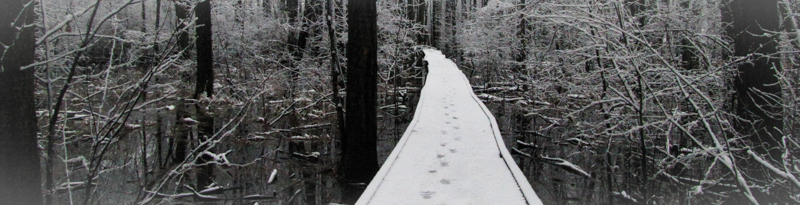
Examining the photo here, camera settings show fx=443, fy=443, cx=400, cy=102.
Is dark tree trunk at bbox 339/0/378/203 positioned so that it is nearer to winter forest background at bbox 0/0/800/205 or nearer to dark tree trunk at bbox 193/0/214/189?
winter forest background at bbox 0/0/800/205

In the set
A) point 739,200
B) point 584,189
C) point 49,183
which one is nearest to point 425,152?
point 584,189

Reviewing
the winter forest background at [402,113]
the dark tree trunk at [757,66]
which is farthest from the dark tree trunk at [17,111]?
the dark tree trunk at [757,66]

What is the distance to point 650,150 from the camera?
820cm

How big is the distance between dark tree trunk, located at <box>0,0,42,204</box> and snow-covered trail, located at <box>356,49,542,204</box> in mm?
2348

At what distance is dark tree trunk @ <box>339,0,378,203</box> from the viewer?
5801 mm

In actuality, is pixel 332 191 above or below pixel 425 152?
below

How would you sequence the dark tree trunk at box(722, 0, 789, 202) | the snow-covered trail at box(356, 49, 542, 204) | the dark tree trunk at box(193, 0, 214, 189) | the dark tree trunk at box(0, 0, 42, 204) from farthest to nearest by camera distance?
1. the dark tree trunk at box(193, 0, 214, 189)
2. the dark tree trunk at box(722, 0, 789, 202)
3. the snow-covered trail at box(356, 49, 542, 204)
4. the dark tree trunk at box(0, 0, 42, 204)

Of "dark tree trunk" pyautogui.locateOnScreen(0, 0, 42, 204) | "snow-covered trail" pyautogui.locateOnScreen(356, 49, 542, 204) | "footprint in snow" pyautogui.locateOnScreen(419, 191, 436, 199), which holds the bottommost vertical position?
"footprint in snow" pyautogui.locateOnScreen(419, 191, 436, 199)

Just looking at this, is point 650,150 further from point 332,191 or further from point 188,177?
point 188,177

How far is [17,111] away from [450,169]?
3.58 metres

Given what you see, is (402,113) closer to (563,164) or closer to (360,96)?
(563,164)

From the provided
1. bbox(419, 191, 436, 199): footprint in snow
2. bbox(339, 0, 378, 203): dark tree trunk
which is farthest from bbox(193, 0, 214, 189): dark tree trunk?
bbox(419, 191, 436, 199): footprint in snow

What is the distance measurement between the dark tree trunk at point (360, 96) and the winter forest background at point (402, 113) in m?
0.49

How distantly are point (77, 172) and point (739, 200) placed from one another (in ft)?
30.1
